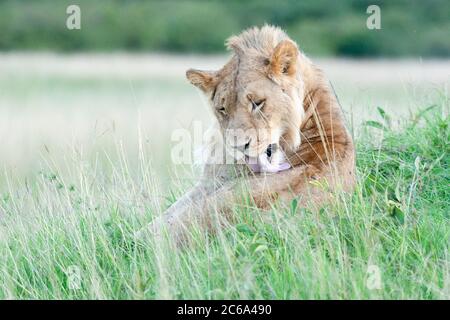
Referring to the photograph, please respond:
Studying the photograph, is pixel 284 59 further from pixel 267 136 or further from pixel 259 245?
pixel 259 245

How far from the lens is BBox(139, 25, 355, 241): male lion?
6.43 m

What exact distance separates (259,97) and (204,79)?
53 centimetres

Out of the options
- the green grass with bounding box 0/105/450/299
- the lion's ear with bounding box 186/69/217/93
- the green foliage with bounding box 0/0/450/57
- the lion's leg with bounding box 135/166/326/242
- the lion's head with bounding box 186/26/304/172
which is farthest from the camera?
the green foliage with bounding box 0/0/450/57

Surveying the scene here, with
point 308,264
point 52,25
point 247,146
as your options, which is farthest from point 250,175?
point 52,25

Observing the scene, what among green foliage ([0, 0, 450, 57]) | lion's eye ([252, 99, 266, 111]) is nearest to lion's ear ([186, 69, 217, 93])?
lion's eye ([252, 99, 266, 111])

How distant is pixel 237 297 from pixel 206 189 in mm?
1390

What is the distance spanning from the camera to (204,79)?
692 centimetres

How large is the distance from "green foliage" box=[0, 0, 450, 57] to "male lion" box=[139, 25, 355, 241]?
28.7 m

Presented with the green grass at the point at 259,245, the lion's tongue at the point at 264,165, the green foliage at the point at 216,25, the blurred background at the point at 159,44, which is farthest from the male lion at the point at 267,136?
the green foliage at the point at 216,25

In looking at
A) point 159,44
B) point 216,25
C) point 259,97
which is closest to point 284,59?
point 259,97

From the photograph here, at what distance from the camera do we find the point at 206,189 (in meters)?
6.90

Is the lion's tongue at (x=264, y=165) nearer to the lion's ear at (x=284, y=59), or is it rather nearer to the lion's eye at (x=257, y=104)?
the lion's eye at (x=257, y=104)

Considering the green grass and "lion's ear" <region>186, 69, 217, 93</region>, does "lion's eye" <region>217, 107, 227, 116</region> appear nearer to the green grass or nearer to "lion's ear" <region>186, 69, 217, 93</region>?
"lion's ear" <region>186, 69, 217, 93</region>

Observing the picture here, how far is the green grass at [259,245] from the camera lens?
5.72m
